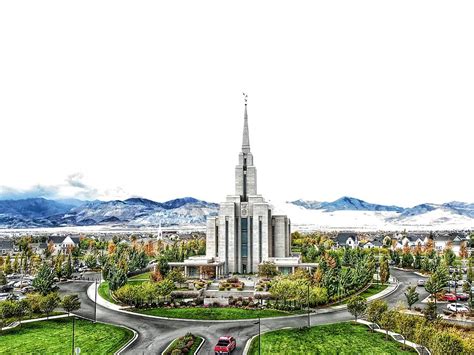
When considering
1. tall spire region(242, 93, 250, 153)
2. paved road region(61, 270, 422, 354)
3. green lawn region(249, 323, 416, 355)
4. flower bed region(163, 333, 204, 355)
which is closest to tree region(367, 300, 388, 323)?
green lawn region(249, 323, 416, 355)

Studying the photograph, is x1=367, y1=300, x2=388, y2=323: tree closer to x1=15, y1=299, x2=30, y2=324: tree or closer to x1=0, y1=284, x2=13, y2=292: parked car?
x1=15, y1=299, x2=30, y2=324: tree

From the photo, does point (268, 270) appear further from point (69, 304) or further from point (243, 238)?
point (69, 304)

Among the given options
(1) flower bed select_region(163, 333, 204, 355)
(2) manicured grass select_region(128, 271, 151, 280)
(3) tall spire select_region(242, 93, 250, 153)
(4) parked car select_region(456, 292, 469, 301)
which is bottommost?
(1) flower bed select_region(163, 333, 204, 355)

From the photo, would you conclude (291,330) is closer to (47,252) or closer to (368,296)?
(368,296)

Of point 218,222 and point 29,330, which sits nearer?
point 29,330

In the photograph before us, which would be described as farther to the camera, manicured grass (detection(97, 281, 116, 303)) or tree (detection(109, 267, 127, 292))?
manicured grass (detection(97, 281, 116, 303))

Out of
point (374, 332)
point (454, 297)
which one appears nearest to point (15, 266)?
point (374, 332)

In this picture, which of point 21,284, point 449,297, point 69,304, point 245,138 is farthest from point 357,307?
point 21,284
